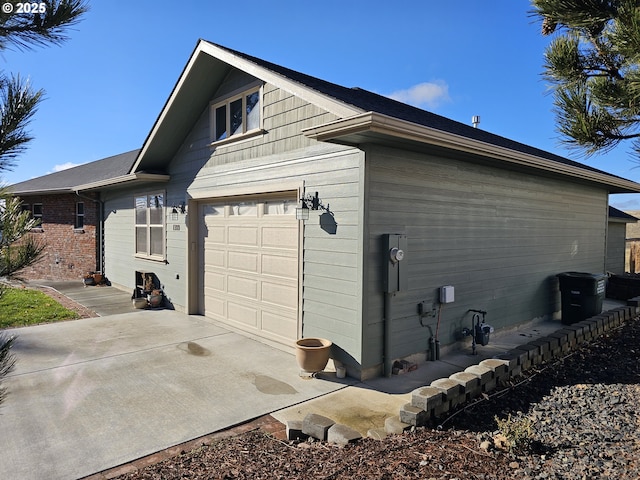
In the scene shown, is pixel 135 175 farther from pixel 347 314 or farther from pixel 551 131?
pixel 551 131

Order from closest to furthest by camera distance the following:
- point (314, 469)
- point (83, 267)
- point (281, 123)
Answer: point (314, 469), point (281, 123), point (83, 267)

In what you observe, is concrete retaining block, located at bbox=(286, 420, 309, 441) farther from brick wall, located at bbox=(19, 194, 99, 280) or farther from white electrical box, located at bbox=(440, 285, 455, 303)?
brick wall, located at bbox=(19, 194, 99, 280)

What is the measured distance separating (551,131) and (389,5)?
490cm

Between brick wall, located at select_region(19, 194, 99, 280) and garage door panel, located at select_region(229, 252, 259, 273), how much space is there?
852 cm

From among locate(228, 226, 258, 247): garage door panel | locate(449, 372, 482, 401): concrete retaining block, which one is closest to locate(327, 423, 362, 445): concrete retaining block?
locate(449, 372, 482, 401): concrete retaining block

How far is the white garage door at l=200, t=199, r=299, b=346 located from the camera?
20.9 feet

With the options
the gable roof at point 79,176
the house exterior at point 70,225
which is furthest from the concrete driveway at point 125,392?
the gable roof at point 79,176

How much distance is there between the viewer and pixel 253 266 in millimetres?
7168

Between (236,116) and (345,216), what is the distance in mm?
3611

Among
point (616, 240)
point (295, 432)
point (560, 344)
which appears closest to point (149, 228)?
point (295, 432)

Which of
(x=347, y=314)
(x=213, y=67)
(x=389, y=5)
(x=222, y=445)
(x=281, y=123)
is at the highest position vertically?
(x=389, y=5)

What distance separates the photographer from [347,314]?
5234 millimetres

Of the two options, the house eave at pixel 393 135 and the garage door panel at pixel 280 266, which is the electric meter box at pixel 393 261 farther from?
the garage door panel at pixel 280 266

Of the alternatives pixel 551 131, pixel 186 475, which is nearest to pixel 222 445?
pixel 186 475
